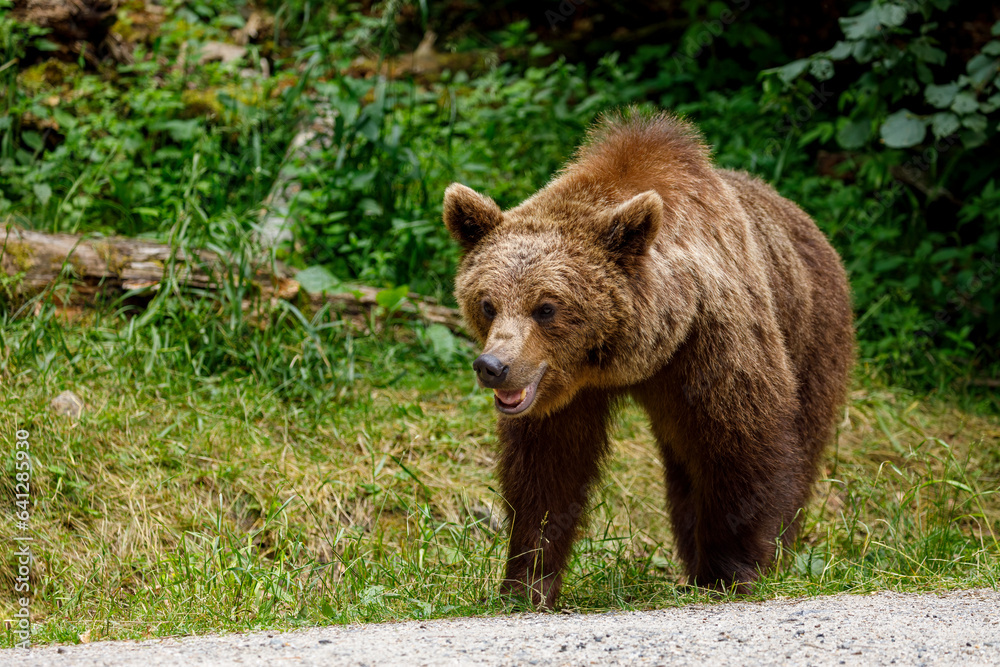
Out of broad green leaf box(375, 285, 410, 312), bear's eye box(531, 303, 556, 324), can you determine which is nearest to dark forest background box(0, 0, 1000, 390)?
broad green leaf box(375, 285, 410, 312)

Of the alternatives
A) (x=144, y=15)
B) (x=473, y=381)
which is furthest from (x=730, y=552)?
(x=144, y=15)

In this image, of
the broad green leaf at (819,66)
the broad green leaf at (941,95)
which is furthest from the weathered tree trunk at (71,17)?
the broad green leaf at (941,95)

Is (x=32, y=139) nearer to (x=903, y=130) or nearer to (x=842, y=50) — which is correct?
(x=842, y=50)

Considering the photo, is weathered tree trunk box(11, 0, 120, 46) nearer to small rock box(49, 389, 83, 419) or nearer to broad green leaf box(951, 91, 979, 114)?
small rock box(49, 389, 83, 419)

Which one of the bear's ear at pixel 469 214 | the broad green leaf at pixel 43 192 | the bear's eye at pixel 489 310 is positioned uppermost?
the bear's ear at pixel 469 214

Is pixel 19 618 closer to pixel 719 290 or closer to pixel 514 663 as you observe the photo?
pixel 514 663

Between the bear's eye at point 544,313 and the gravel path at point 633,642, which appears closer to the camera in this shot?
the gravel path at point 633,642

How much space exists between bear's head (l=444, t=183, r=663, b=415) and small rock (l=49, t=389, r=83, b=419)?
102 inches

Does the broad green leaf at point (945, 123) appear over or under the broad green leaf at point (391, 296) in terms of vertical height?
over

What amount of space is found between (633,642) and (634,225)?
1599 mm

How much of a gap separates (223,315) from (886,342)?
476 cm

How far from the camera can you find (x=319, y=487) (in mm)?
4992

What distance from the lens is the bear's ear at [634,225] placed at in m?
3.83

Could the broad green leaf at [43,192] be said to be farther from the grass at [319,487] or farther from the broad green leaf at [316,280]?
the broad green leaf at [316,280]
